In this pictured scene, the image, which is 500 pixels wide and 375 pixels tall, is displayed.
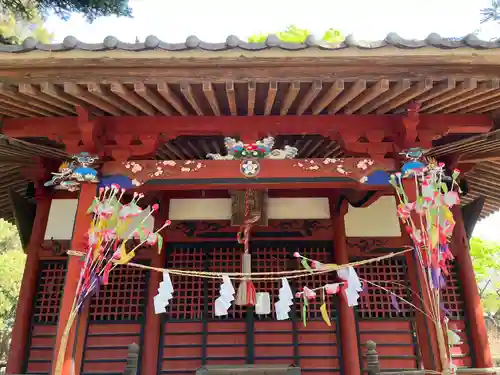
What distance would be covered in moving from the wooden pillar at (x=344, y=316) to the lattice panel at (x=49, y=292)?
4.08m

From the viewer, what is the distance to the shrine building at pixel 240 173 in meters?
3.75

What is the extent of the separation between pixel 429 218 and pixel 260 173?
174 centimetres

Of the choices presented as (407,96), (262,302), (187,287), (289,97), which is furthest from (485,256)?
(289,97)

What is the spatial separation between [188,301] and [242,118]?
2.97 m

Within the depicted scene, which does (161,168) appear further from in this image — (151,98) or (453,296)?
(453,296)

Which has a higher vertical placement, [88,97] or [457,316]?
[88,97]

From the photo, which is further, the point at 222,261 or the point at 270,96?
the point at 222,261

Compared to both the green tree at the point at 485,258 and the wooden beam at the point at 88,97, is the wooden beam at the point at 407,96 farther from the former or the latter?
the green tree at the point at 485,258

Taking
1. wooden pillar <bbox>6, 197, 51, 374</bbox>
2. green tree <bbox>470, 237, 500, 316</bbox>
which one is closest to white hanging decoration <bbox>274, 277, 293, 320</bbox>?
wooden pillar <bbox>6, 197, 51, 374</bbox>

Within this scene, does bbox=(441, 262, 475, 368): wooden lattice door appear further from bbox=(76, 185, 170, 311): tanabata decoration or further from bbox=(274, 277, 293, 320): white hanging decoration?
bbox=(76, 185, 170, 311): tanabata decoration

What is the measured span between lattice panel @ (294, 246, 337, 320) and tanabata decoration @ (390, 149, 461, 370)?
211 cm

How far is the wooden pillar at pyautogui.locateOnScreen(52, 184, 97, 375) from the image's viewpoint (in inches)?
144

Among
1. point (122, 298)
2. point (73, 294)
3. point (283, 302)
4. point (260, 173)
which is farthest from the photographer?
point (122, 298)

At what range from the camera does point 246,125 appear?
453cm
